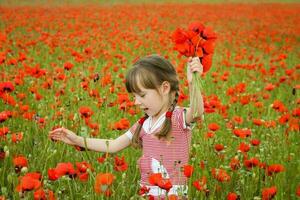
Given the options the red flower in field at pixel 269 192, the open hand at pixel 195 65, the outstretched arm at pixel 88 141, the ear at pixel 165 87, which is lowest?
the red flower in field at pixel 269 192

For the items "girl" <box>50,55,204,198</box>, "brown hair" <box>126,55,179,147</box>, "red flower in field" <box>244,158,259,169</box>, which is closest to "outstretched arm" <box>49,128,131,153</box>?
"girl" <box>50,55,204,198</box>

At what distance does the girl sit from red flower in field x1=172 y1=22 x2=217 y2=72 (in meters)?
0.45

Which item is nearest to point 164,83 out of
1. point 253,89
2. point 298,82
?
point 253,89

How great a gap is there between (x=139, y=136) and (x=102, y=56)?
532 cm

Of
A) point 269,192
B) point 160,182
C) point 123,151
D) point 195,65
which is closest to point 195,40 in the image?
point 195,65

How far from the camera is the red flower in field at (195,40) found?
7.60 ft

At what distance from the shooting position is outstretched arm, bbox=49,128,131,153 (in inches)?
114

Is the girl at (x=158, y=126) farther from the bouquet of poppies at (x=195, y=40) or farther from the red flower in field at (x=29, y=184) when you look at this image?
the red flower in field at (x=29, y=184)

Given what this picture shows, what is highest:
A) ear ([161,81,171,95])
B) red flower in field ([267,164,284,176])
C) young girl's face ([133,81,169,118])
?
ear ([161,81,171,95])

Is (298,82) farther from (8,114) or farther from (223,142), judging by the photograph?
(8,114)

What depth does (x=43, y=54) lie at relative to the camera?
27.3ft

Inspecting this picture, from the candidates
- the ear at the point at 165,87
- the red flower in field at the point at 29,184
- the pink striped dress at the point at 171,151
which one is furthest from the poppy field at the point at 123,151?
the ear at the point at 165,87

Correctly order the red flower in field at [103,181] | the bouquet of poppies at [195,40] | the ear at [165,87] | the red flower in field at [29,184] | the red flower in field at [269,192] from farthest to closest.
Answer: the ear at [165,87], the red flower in field at [269,192], the bouquet of poppies at [195,40], the red flower in field at [103,181], the red flower in field at [29,184]

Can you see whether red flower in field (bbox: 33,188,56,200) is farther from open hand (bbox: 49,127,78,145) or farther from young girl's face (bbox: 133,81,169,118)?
young girl's face (bbox: 133,81,169,118)
